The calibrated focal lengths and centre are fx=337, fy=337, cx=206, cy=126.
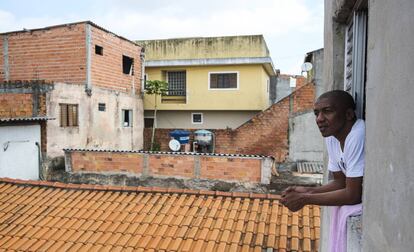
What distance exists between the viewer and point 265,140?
1509 cm

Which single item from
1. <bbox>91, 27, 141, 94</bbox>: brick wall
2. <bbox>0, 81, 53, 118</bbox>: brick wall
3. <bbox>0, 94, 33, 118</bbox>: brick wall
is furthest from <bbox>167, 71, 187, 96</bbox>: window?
<bbox>0, 94, 33, 118</bbox>: brick wall

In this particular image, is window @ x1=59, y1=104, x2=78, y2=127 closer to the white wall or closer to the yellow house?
the white wall

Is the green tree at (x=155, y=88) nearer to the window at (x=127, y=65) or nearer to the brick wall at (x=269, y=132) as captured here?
the window at (x=127, y=65)

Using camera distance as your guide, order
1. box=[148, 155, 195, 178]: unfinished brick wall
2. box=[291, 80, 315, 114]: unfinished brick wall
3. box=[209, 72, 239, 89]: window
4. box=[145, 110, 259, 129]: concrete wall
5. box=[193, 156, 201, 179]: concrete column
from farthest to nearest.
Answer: box=[145, 110, 259, 129]: concrete wall → box=[209, 72, 239, 89]: window → box=[291, 80, 315, 114]: unfinished brick wall → box=[148, 155, 195, 178]: unfinished brick wall → box=[193, 156, 201, 179]: concrete column

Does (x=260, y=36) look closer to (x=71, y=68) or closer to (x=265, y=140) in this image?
(x=265, y=140)

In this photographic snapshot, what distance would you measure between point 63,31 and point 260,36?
373 inches

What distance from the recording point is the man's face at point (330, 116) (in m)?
1.89

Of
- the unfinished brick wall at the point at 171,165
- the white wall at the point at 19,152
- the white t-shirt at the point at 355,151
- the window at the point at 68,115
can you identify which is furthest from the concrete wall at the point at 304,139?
the white t-shirt at the point at 355,151

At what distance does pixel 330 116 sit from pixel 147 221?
4555mm

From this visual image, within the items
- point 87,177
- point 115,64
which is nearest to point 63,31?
point 115,64

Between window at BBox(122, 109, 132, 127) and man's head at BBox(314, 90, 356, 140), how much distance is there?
1550cm

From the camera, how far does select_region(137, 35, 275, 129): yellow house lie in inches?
693

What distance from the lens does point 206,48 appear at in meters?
18.1

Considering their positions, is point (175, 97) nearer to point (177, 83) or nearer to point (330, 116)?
point (177, 83)
